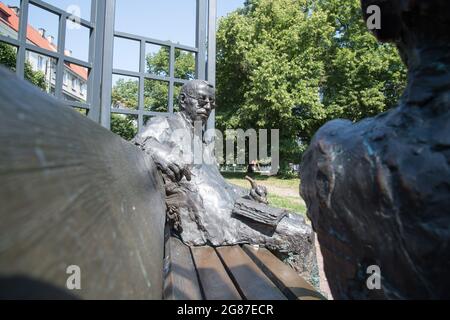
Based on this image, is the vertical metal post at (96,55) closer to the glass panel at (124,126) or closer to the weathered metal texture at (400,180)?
the weathered metal texture at (400,180)

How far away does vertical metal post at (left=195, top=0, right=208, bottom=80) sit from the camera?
210 inches

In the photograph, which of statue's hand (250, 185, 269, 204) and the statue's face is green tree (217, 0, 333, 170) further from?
statue's hand (250, 185, 269, 204)

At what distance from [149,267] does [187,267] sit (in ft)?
3.76

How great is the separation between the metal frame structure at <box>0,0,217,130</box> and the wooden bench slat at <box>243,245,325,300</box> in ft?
8.56

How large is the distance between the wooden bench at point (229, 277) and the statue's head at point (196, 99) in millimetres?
1501

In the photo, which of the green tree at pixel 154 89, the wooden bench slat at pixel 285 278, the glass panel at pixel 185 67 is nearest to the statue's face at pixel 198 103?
the wooden bench slat at pixel 285 278

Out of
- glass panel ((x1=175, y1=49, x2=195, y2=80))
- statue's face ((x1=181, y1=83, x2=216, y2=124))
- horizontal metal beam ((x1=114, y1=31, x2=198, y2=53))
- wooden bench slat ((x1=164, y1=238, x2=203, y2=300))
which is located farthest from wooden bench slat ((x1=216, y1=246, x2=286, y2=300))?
glass panel ((x1=175, y1=49, x2=195, y2=80))

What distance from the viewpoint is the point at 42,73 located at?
23.0 m

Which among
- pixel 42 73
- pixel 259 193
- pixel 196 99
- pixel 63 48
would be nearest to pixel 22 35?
pixel 63 48

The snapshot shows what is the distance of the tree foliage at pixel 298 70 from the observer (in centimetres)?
1842

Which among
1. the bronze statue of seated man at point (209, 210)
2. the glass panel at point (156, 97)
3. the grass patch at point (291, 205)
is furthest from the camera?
the glass panel at point (156, 97)

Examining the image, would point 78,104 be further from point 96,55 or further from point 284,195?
point 284,195

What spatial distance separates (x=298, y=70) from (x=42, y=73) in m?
16.3

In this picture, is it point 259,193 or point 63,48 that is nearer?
point 259,193
